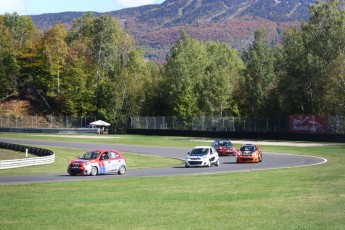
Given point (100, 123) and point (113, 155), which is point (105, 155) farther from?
point (100, 123)

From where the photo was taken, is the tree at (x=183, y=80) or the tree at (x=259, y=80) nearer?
the tree at (x=259, y=80)

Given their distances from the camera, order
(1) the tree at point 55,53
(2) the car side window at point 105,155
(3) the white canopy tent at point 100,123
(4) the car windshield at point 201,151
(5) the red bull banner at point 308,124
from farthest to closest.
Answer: (1) the tree at point 55,53, (3) the white canopy tent at point 100,123, (5) the red bull banner at point 308,124, (4) the car windshield at point 201,151, (2) the car side window at point 105,155

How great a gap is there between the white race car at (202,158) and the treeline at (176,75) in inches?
1592

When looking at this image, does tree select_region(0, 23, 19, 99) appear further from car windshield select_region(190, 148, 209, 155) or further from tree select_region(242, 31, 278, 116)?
car windshield select_region(190, 148, 209, 155)

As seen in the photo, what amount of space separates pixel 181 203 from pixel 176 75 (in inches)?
3518

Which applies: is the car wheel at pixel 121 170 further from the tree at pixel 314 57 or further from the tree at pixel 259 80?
the tree at pixel 259 80

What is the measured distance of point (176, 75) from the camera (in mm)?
108250

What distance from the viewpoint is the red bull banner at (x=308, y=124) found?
75.2m

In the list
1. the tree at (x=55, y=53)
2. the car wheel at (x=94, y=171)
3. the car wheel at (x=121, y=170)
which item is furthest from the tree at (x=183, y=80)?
the car wheel at (x=94, y=171)

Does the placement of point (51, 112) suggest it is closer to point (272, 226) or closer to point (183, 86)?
point (183, 86)

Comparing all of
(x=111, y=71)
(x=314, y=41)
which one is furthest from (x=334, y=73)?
(x=111, y=71)

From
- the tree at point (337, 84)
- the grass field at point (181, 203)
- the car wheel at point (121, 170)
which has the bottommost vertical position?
the car wheel at point (121, 170)

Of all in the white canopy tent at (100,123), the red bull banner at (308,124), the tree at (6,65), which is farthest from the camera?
the tree at (6,65)

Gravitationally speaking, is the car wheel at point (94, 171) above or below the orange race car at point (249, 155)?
below
